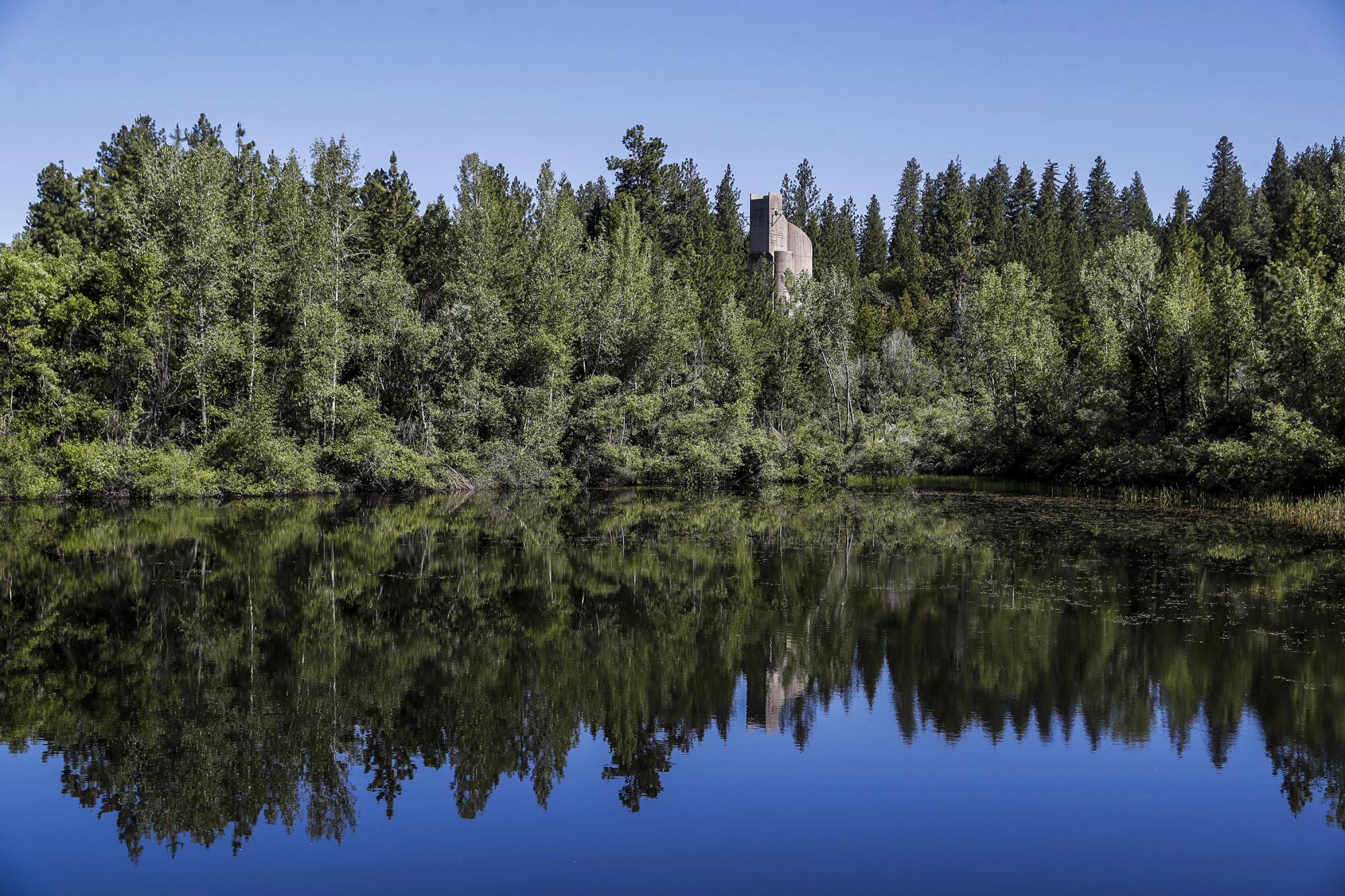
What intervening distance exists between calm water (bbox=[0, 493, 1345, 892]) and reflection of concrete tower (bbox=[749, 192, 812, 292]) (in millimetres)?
48605

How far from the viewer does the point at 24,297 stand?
101 ft

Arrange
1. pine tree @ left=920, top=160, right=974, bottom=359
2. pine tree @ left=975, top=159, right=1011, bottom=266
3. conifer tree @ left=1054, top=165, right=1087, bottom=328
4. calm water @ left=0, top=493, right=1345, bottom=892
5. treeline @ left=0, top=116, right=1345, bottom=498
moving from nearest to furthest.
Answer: calm water @ left=0, top=493, right=1345, bottom=892 → treeline @ left=0, top=116, right=1345, bottom=498 → conifer tree @ left=1054, top=165, right=1087, bottom=328 → pine tree @ left=920, top=160, right=974, bottom=359 → pine tree @ left=975, top=159, right=1011, bottom=266

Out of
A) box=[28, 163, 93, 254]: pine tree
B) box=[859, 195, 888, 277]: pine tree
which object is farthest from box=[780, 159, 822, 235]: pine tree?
box=[28, 163, 93, 254]: pine tree

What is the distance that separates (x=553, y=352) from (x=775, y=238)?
28653 millimetres

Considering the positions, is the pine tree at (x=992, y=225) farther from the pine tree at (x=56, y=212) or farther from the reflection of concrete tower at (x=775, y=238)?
the pine tree at (x=56, y=212)

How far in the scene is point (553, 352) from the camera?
43.7m

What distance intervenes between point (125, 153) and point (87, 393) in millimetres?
18309

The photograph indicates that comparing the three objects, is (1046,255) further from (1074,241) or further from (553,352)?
(553,352)

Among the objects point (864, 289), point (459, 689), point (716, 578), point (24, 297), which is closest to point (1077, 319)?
point (864, 289)

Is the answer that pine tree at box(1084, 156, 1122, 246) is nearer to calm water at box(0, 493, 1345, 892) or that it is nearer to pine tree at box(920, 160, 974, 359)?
pine tree at box(920, 160, 974, 359)

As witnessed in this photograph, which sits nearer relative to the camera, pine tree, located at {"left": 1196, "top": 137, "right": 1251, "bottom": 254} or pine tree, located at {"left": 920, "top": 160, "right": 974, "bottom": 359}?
pine tree, located at {"left": 920, "top": 160, "right": 974, "bottom": 359}

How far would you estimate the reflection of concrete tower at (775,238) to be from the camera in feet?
219

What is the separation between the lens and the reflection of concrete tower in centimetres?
6688

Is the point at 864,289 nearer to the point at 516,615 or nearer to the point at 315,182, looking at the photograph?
the point at 315,182
